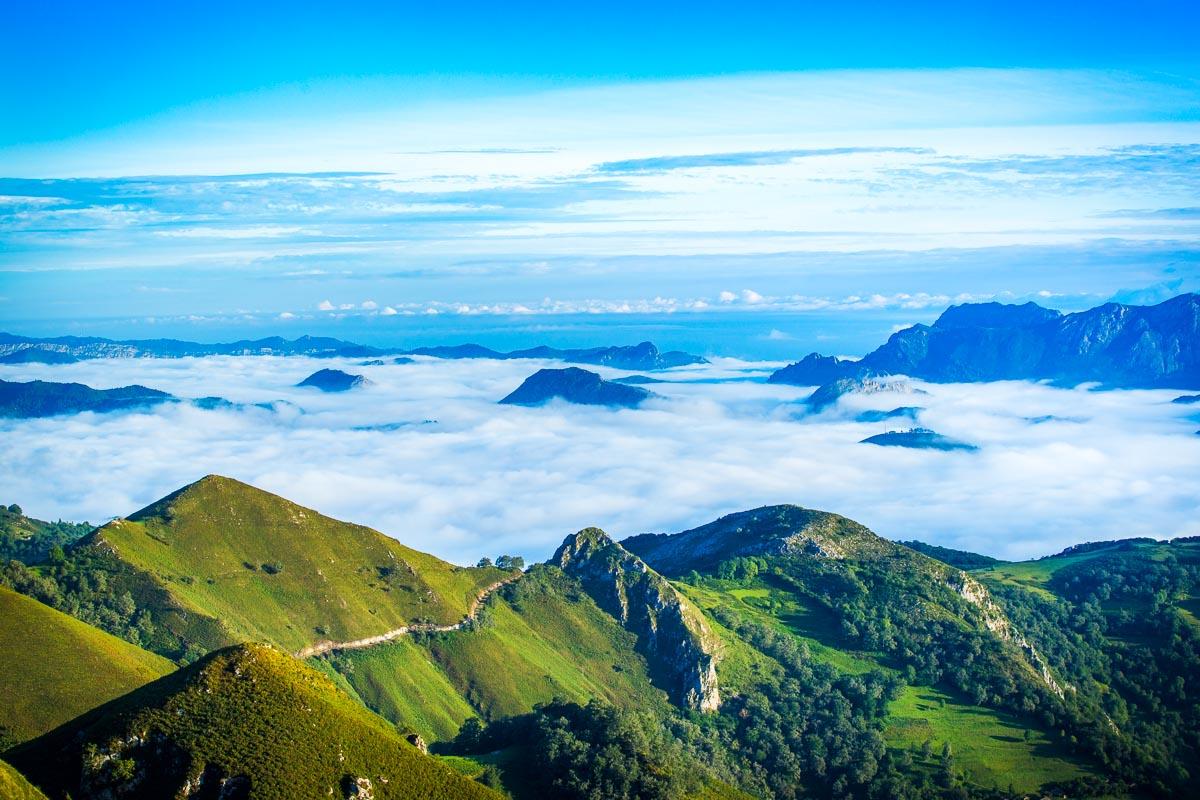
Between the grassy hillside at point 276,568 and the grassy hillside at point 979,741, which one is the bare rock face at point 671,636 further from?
the grassy hillside at point 979,741

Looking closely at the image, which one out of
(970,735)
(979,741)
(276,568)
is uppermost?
(276,568)

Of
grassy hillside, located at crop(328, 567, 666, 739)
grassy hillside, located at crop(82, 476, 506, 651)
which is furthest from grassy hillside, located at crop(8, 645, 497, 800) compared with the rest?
grassy hillside, located at crop(82, 476, 506, 651)

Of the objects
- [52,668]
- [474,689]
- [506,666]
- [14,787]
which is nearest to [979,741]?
[506,666]

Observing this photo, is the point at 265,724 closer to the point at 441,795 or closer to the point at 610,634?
the point at 441,795

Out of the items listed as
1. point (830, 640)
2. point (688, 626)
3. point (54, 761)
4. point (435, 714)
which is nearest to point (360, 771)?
point (54, 761)

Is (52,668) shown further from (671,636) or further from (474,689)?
(671,636)

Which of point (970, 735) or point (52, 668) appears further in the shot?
point (970, 735)
